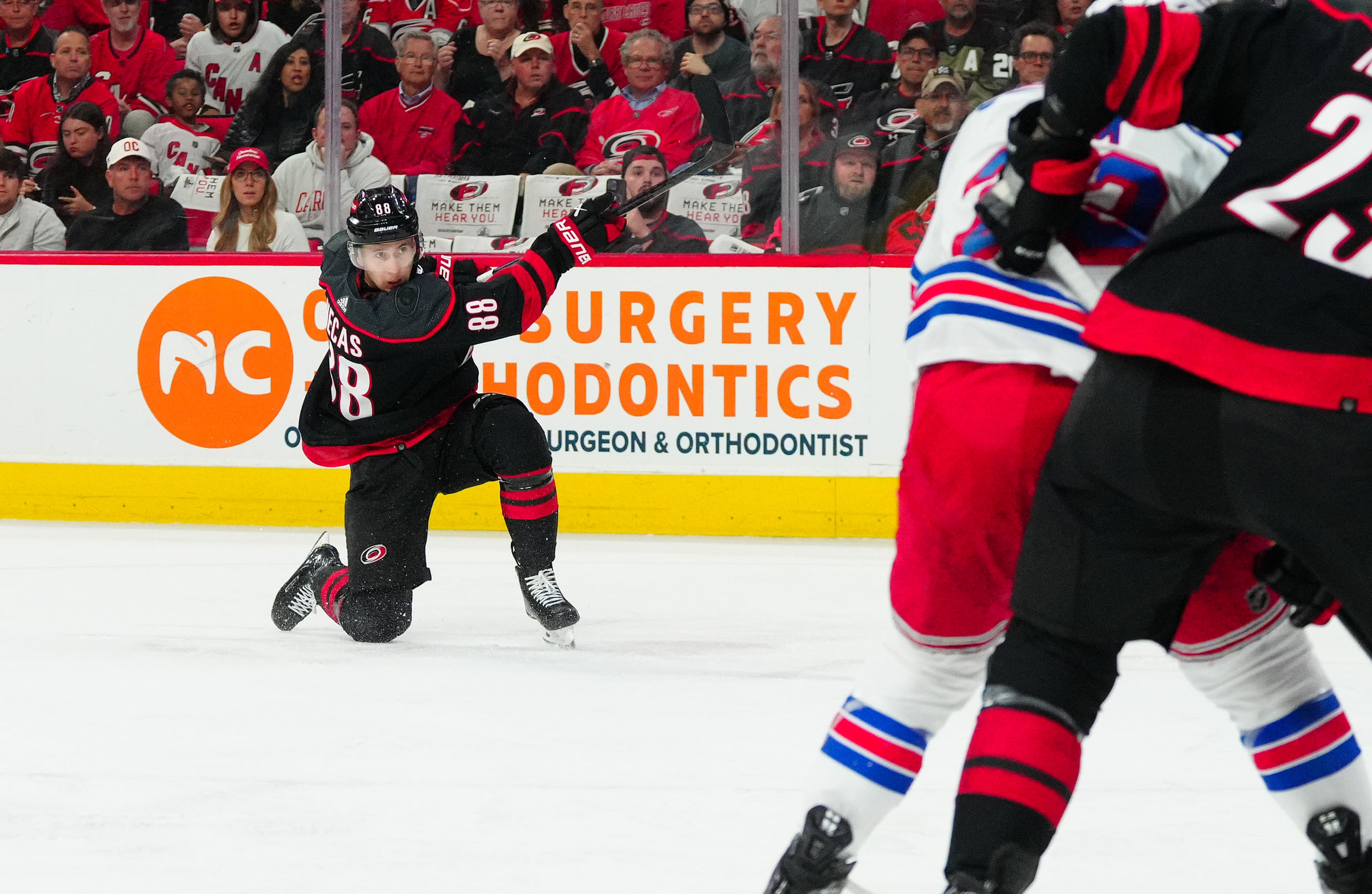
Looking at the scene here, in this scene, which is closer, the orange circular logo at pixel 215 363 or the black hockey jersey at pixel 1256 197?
the black hockey jersey at pixel 1256 197

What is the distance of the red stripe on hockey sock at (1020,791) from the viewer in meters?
1.27

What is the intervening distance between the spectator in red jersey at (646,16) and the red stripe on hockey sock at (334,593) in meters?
2.46

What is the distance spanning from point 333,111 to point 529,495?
2.36m

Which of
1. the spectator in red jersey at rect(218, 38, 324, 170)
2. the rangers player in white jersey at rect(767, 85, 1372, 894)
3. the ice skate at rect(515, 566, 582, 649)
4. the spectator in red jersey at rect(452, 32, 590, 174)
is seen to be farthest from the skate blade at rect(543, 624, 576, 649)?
the spectator in red jersey at rect(218, 38, 324, 170)

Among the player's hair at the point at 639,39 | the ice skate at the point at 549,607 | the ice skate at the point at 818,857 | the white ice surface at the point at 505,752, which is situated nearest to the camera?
the ice skate at the point at 818,857

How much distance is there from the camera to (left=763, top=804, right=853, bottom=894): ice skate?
4.84 feet

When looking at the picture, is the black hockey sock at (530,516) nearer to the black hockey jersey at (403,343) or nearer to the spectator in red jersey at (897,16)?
the black hockey jersey at (403,343)

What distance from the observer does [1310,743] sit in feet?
4.91

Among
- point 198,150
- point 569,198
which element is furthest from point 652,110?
point 198,150

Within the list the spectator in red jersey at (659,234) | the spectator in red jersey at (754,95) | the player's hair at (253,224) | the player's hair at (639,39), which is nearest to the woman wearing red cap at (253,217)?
the player's hair at (253,224)

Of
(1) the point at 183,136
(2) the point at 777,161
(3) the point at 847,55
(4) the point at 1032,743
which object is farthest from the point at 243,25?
(4) the point at 1032,743

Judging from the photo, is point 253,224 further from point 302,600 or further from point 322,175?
point 302,600

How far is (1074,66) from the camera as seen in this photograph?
125cm

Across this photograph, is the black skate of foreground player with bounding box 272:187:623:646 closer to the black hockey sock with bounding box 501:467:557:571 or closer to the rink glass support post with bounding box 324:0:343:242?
the black hockey sock with bounding box 501:467:557:571
